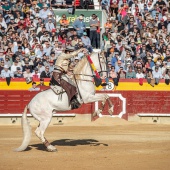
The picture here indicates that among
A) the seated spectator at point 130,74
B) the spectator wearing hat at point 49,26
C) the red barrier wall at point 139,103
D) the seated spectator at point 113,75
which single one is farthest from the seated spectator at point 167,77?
the spectator wearing hat at point 49,26

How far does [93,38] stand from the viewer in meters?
26.3

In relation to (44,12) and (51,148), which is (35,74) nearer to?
(44,12)

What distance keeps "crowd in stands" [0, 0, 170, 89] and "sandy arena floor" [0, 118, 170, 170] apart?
Result: 2493mm

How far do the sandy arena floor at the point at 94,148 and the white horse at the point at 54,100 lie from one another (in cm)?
48

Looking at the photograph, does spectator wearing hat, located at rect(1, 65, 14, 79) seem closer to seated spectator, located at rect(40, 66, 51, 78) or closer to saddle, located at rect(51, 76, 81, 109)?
seated spectator, located at rect(40, 66, 51, 78)

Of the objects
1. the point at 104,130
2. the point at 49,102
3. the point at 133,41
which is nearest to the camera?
the point at 49,102

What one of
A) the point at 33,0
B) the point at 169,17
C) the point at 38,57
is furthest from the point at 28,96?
the point at 169,17

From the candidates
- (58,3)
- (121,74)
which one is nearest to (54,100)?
(121,74)

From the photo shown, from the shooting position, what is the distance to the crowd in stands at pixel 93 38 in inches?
942

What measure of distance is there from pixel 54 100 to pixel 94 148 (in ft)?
5.49

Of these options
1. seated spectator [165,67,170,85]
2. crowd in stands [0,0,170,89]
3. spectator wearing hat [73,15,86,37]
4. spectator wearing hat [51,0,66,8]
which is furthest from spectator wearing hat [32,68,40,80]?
spectator wearing hat [51,0,66,8]

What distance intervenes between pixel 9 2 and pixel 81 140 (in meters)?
10.7

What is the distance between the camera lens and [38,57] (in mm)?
24375

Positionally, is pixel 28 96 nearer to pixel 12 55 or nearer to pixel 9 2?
pixel 12 55
